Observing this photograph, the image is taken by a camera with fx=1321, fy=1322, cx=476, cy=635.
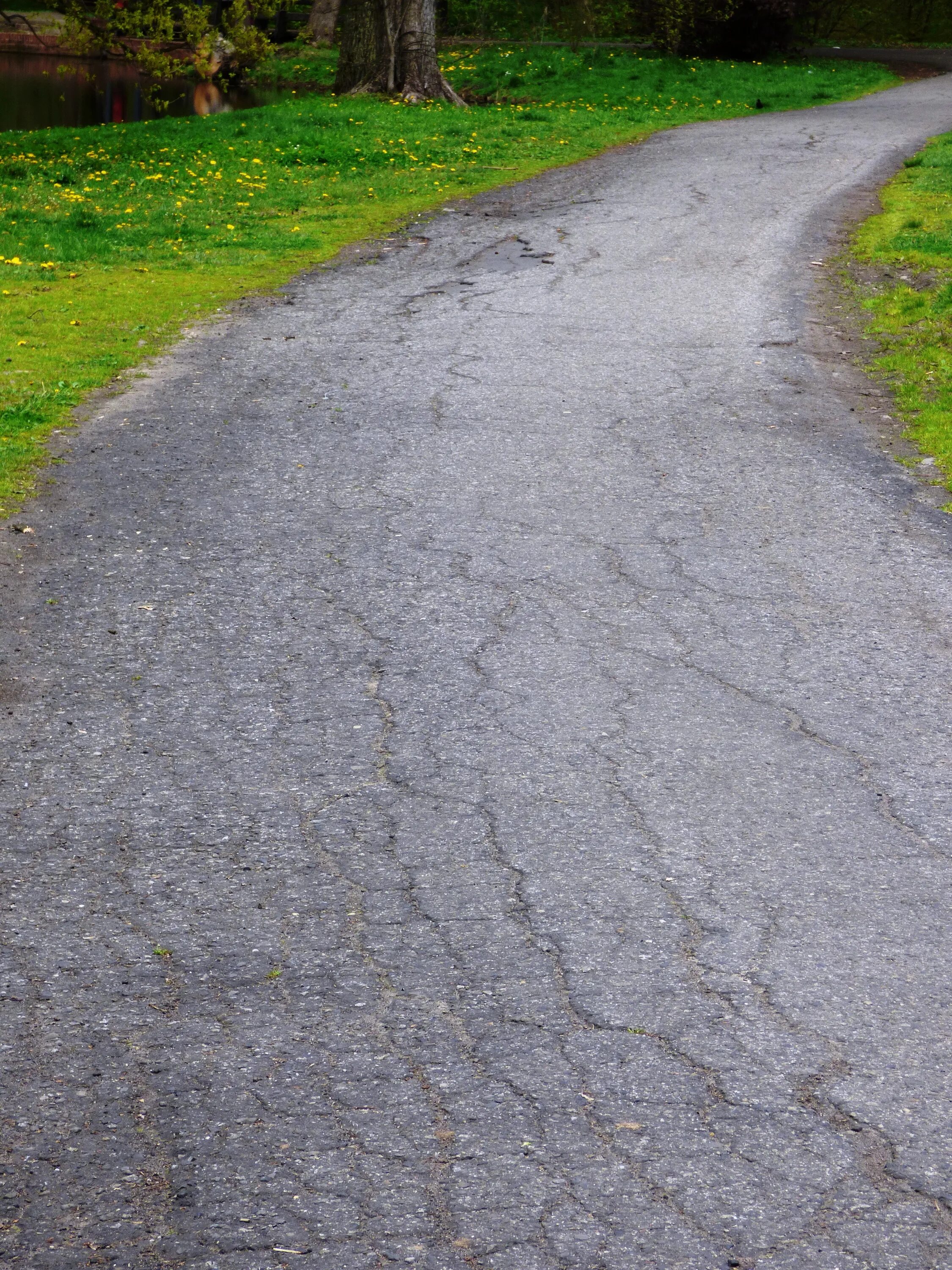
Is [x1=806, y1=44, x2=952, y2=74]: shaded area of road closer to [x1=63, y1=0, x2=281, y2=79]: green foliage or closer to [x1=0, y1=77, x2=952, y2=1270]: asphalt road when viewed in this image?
[x1=63, y1=0, x2=281, y2=79]: green foliage

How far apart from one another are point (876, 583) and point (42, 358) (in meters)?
5.41

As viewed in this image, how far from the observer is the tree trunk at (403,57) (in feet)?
70.5

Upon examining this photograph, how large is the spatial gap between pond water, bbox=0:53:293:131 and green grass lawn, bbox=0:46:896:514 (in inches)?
97.7

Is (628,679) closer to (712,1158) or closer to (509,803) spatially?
(509,803)

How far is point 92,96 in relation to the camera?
28.2 metres

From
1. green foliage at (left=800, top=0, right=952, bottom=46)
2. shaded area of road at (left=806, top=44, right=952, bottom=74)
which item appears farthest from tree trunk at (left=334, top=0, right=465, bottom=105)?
green foliage at (left=800, top=0, right=952, bottom=46)

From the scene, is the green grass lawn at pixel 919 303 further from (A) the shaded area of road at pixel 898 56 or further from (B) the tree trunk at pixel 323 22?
(B) the tree trunk at pixel 323 22

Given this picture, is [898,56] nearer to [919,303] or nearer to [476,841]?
[919,303]

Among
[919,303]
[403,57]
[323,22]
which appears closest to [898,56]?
[323,22]

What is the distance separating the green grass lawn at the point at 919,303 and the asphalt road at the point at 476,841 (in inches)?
20.3

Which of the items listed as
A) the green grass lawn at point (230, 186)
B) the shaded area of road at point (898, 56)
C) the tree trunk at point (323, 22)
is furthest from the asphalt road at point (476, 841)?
the tree trunk at point (323, 22)

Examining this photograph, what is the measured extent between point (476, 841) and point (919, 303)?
7.79 metres

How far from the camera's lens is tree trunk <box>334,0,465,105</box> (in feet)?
70.5

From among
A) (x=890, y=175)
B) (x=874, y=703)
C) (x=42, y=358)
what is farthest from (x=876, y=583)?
(x=890, y=175)
